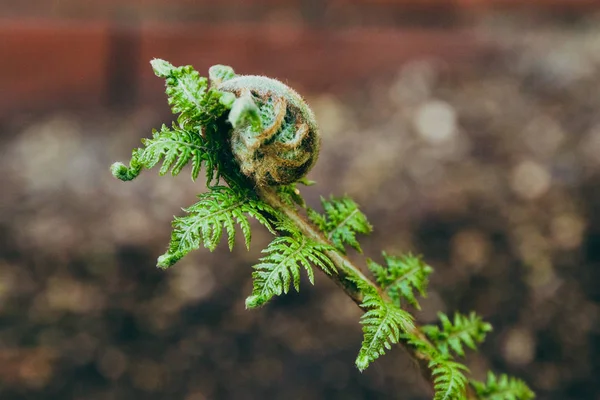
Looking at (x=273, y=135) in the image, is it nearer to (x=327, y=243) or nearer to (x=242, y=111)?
(x=242, y=111)

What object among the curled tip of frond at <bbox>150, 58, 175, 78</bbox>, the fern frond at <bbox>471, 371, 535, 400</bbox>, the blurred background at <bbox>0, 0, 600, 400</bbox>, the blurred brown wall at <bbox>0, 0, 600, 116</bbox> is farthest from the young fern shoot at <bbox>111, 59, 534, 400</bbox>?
the blurred brown wall at <bbox>0, 0, 600, 116</bbox>

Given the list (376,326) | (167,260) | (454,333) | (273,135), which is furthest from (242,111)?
(454,333)

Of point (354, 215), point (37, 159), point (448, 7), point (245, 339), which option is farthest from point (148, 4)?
point (354, 215)

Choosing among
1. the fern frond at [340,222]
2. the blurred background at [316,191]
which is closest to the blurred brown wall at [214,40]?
the blurred background at [316,191]

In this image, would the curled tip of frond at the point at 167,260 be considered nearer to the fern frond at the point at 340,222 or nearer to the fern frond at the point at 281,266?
the fern frond at the point at 281,266

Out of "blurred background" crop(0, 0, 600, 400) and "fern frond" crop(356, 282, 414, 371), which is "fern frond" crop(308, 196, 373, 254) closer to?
"fern frond" crop(356, 282, 414, 371)
